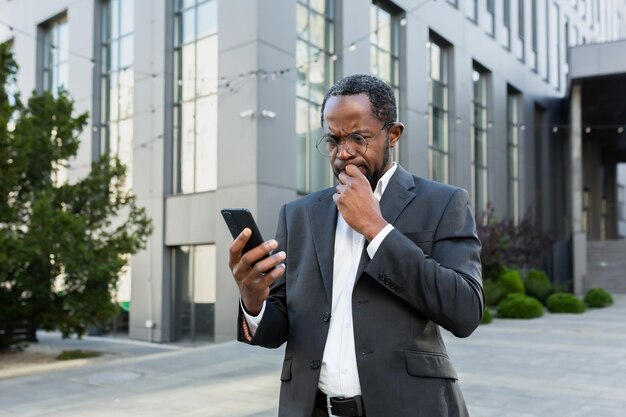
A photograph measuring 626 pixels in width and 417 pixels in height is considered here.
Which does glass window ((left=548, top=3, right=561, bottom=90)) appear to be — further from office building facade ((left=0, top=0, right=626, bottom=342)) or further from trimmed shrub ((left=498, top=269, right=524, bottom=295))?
trimmed shrub ((left=498, top=269, right=524, bottom=295))

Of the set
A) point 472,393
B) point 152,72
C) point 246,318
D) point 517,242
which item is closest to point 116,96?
point 152,72

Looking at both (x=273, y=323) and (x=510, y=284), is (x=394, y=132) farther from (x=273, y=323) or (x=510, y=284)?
(x=510, y=284)

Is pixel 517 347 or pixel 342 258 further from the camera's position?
pixel 517 347

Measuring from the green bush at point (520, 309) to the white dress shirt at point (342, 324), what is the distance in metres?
17.1

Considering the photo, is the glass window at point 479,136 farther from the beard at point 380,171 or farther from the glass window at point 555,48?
the beard at point 380,171

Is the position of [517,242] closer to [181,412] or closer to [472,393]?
[472,393]

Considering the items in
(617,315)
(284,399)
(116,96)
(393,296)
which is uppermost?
(116,96)

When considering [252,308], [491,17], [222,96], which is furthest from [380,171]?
[491,17]

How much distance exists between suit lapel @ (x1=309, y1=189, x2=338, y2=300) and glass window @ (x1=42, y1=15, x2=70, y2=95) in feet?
73.7

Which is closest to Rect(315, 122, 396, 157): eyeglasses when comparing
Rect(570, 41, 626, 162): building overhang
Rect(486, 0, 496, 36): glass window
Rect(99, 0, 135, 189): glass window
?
Rect(99, 0, 135, 189): glass window

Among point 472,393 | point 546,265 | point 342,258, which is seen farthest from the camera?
point 546,265

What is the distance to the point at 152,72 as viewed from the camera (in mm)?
18688

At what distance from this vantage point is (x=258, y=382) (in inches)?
340

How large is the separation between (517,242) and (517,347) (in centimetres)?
1156
